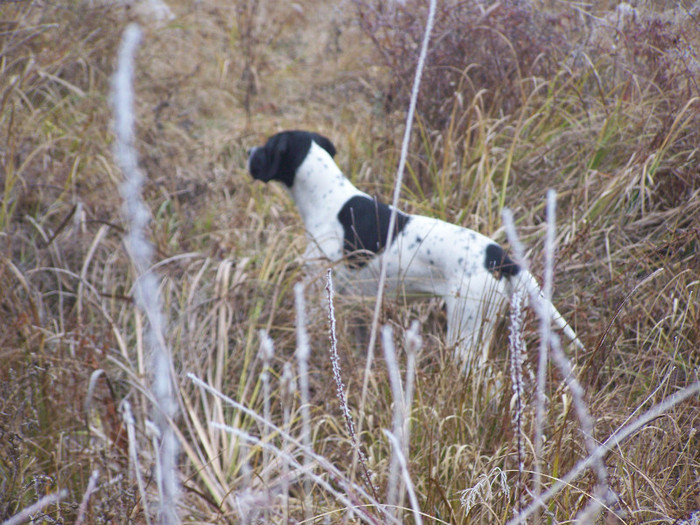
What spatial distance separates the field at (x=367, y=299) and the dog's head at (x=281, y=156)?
1.09 feet

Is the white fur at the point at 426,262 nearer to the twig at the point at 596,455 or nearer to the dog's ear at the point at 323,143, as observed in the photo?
the dog's ear at the point at 323,143

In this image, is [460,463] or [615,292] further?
[615,292]

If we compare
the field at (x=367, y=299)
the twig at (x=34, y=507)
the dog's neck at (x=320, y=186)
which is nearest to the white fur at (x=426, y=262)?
the dog's neck at (x=320, y=186)

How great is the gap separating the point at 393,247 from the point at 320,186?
0.53 metres

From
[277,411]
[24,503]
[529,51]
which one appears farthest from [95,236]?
[529,51]

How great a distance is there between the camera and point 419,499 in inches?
66.6

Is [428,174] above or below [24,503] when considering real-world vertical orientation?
above

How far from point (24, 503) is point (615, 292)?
81.9 inches

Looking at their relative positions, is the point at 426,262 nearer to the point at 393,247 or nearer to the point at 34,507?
the point at 393,247

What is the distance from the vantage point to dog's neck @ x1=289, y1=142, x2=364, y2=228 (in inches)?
111

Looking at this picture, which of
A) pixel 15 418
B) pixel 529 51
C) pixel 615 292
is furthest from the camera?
pixel 529 51

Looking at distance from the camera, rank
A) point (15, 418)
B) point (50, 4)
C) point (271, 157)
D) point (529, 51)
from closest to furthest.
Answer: point (15, 418)
point (271, 157)
point (529, 51)
point (50, 4)

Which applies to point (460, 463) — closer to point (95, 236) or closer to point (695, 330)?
point (695, 330)

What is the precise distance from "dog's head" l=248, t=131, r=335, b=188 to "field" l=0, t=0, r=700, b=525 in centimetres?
33
